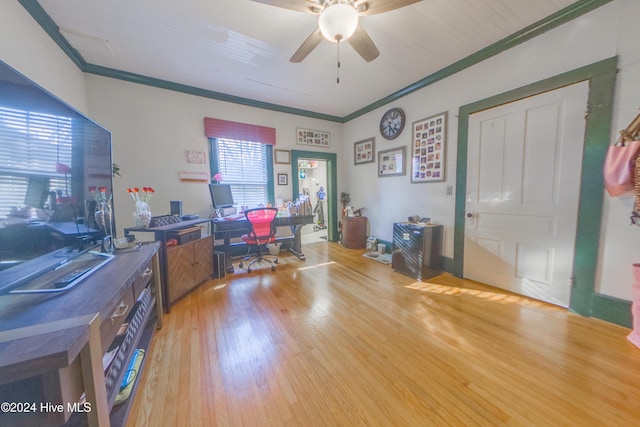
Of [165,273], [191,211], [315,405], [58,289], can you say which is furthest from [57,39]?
[315,405]

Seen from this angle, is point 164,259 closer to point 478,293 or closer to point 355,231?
point 355,231

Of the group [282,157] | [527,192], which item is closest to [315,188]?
[282,157]

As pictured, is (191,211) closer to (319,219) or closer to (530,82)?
(319,219)

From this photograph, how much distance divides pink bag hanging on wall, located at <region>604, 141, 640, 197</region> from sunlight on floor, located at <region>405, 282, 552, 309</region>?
1165 mm

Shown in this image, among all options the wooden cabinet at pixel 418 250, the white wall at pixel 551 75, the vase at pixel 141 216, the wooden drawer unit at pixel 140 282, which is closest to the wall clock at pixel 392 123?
the white wall at pixel 551 75

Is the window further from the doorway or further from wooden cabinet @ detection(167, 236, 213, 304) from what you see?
the doorway

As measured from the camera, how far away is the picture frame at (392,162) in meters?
3.45

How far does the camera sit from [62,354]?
1.86ft

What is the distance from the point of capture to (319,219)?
611 centimetres

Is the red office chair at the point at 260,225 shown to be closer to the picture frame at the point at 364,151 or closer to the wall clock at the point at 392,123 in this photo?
the picture frame at the point at 364,151

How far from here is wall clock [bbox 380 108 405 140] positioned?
11.2 feet

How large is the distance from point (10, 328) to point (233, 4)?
92.9 inches

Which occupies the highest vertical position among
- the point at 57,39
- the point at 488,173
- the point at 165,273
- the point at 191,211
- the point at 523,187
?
the point at 57,39

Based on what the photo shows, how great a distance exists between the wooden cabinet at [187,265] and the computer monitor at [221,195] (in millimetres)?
619
